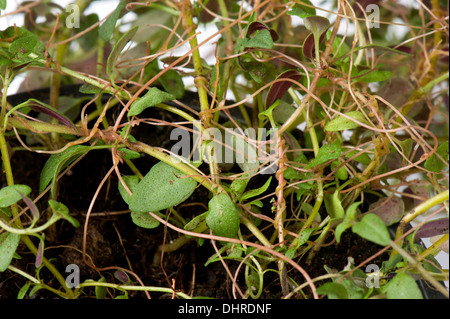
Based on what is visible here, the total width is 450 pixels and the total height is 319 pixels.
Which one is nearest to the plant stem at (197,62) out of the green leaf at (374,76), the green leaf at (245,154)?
the green leaf at (245,154)

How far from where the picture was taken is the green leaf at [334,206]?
415 mm

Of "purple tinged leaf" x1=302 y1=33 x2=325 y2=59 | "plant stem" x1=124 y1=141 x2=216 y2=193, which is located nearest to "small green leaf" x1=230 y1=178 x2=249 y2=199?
"plant stem" x1=124 y1=141 x2=216 y2=193

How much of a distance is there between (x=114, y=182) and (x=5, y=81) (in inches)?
6.9

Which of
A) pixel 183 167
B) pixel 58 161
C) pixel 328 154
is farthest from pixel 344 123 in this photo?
pixel 58 161

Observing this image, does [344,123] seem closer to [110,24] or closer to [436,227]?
[436,227]

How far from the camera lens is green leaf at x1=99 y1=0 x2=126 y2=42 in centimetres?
47

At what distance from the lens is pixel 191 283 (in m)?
0.50

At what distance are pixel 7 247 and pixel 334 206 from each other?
27cm

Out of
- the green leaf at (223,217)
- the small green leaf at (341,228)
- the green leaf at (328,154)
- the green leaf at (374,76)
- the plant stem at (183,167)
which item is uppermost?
the green leaf at (374,76)

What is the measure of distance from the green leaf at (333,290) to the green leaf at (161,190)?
13 cm

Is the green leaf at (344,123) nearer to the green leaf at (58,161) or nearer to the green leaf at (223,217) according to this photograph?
the green leaf at (223,217)

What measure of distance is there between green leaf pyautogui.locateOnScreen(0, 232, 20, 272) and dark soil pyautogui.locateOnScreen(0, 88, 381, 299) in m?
0.10
